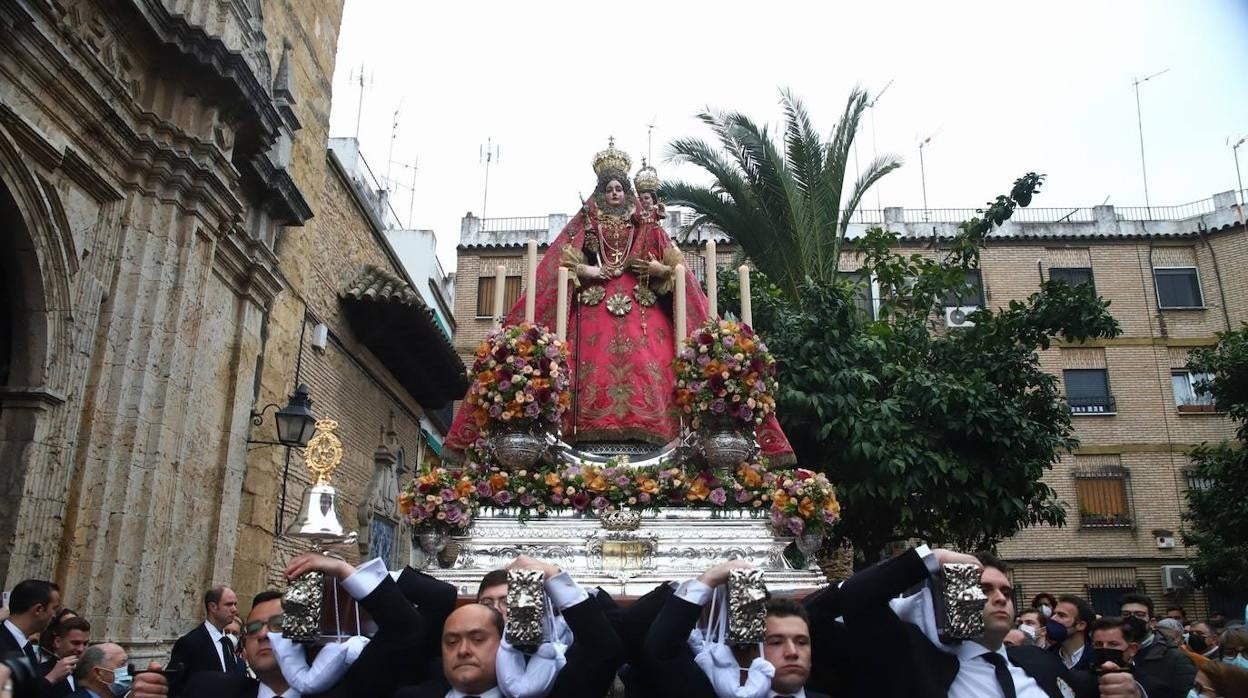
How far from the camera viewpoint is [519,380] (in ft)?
17.4

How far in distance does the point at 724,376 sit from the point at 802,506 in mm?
844

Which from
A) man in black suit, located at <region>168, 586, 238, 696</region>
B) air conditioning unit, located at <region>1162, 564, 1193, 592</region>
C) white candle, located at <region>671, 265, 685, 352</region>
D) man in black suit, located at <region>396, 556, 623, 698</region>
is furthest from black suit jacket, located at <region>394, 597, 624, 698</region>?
air conditioning unit, located at <region>1162, 564, 1193, 592</region>

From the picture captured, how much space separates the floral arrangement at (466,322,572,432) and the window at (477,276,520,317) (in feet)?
49.3

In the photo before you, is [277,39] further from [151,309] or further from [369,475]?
[369,475]

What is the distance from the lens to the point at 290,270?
9320 millimetres

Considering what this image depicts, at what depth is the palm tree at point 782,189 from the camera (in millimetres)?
11633

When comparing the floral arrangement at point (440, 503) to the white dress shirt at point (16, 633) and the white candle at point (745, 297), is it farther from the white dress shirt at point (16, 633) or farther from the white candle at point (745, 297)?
the white candle at point (745, 297)

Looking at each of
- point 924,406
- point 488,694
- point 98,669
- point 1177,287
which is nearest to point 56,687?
point 98,669

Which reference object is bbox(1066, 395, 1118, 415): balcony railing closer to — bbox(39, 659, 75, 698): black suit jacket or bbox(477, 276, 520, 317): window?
bbox(477, 276, 520, 317): window

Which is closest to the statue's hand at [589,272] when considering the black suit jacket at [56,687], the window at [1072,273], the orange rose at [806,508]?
the orange rose at [806,508]

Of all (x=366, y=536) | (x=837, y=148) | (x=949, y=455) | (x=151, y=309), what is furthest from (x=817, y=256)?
(x=151, y=309)

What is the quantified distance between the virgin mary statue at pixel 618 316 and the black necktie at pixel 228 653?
5.71ft

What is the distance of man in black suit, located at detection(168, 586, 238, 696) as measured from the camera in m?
4.51

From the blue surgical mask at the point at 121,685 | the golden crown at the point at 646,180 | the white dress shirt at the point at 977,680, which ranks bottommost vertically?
the blue surgical mask at the point at 121,685
